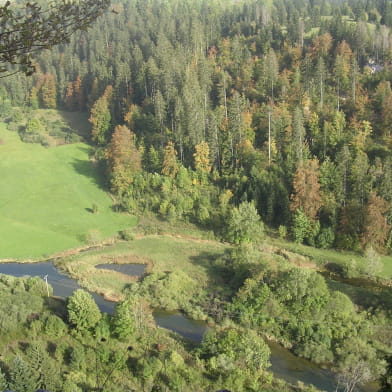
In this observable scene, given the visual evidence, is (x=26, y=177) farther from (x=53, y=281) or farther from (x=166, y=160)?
(x=53, y=281)

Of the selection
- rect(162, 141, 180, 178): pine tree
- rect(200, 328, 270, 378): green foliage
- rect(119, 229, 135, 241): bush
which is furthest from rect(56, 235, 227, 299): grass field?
rect(162, 141, 180, 178): pine tree

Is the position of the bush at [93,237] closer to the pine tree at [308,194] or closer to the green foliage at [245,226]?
the green foliage at [245,226]

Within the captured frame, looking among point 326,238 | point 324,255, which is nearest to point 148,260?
point 324,255

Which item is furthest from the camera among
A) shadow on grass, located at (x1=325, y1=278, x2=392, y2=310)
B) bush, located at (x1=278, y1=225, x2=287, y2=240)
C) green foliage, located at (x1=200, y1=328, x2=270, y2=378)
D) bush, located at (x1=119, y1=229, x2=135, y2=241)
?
bush, located at (x1=119, y1=229, x2=135, y2=241)

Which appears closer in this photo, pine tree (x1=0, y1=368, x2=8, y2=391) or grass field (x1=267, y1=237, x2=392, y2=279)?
pine tree (x1=0, y1=368, x2=8, y2=391)

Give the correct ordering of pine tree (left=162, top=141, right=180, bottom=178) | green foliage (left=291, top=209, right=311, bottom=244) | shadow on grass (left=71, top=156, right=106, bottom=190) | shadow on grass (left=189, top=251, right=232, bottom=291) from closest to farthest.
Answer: shadow on grass (left=189, top=251, right=232, bottom=291)
green foliage (left=291, top=209, right=311, bottom=244)
pine tree (left=162, top=141, right=180, bottom=178)
shadow on grass (left=71, top=156, right=106, bottom=190)

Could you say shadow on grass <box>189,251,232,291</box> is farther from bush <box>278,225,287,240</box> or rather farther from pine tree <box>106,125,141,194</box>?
pine tree <box>106,125,141,194</box>

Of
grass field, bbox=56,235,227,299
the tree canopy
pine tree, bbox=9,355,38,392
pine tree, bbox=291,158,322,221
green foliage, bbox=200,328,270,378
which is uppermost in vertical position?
the tree canopy

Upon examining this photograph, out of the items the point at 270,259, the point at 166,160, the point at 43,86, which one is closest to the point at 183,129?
the point at 166,160

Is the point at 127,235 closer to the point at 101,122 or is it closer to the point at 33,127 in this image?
the point at 101,122
